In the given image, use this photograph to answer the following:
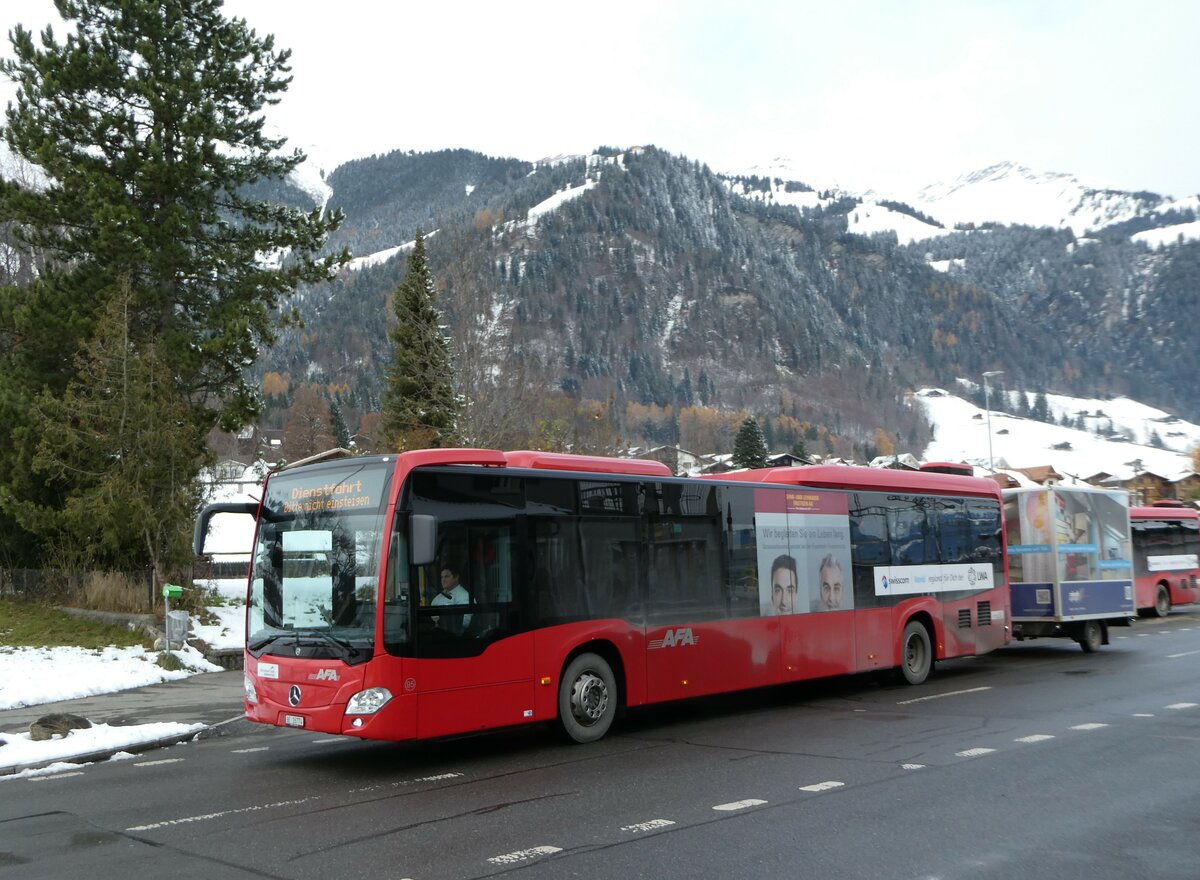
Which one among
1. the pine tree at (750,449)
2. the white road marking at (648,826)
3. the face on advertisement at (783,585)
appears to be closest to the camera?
the white road marking at (648,826)

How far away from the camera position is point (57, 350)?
24.3 m

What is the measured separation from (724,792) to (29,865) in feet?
16.4

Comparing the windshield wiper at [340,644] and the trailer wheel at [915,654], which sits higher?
the windshield wiper at [340,644]

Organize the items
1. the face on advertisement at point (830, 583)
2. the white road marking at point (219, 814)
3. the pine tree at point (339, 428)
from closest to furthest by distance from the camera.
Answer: the white road marking at point (219, 814) < the face on advertisement at point (830, 583) < the pine tree at point (339, 428)

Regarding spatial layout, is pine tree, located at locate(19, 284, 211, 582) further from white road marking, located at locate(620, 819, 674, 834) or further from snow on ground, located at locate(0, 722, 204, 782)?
white road marking, located at locate(620, 819, 674, 834)

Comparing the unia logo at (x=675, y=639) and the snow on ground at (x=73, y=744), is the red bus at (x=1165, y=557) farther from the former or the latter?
the snow on ground at (x=73, y=744)

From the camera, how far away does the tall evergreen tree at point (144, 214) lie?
23.8 meters

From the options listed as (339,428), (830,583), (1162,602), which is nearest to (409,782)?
(830,583)

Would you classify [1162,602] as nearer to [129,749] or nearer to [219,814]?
[129,749]

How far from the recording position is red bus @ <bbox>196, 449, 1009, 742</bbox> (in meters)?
9.73

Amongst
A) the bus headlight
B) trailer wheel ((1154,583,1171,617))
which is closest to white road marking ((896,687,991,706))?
the bus headlight

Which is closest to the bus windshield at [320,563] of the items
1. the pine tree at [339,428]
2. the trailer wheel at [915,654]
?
the trailer wheel at [915,654]

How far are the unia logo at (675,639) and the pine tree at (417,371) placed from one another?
59.8ft

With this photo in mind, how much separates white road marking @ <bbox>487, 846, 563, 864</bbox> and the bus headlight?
9.69 feet
